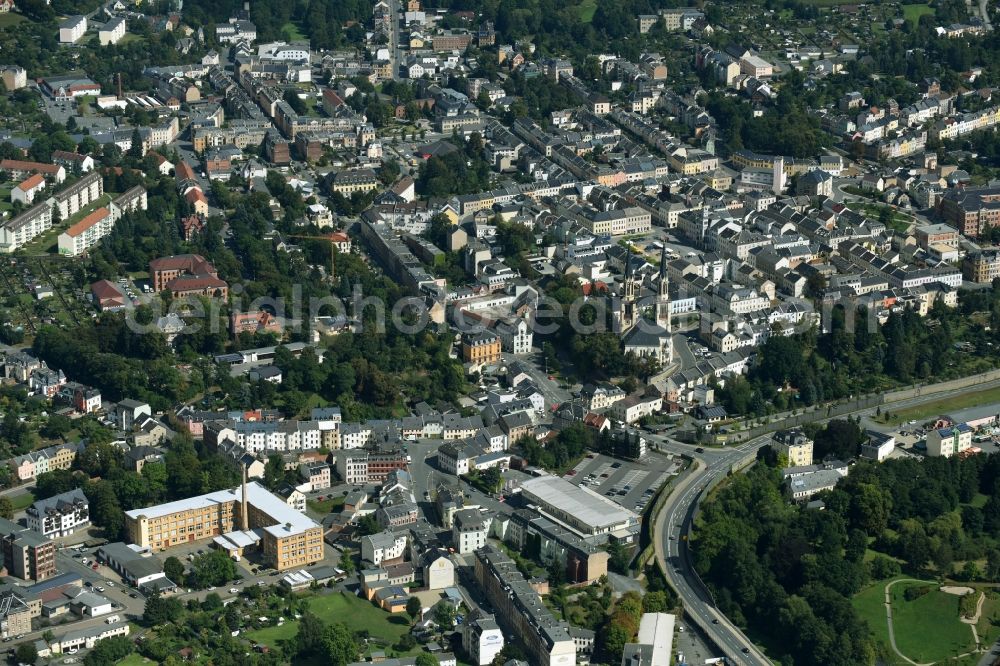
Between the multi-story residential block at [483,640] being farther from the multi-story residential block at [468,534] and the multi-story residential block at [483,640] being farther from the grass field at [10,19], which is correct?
the grass field at [10,19]


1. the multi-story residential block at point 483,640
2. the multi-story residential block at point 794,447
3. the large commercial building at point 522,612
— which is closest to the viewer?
the large commercial building at point 522,612

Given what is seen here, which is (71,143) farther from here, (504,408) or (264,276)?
(504,408)

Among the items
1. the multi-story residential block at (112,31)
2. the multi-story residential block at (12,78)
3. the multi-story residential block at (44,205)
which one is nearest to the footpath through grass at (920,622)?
the multi-story residential block at (44,205)

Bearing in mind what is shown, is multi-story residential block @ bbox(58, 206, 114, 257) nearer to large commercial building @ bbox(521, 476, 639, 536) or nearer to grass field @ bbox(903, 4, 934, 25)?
large commercial building @ bbox(521, 476, 639, 536)

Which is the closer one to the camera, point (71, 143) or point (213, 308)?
point (213, 308)

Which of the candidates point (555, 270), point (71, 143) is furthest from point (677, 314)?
point (71, 143)
